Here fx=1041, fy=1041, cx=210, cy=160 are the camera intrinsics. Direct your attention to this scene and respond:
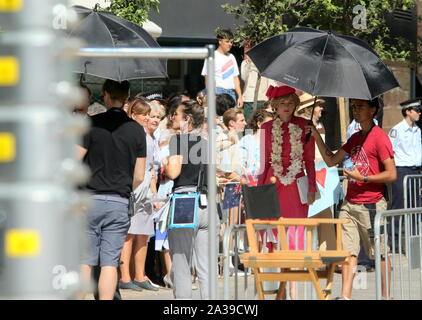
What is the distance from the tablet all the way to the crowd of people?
0.03 metres

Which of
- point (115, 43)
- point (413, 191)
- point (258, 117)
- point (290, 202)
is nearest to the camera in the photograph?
point (290, 202)

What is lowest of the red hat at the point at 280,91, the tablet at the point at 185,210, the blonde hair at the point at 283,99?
the tablet at the point at 185,210

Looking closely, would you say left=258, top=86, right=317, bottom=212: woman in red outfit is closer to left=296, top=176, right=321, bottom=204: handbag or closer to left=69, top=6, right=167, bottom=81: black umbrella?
left=296, top=176, right=321, bottom=204: handbag

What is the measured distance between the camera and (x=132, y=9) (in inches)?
486

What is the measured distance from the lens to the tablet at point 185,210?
8086mm

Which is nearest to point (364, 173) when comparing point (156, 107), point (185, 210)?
point (185, 210)

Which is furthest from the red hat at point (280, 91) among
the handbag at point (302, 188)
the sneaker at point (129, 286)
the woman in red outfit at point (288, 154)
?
the sneaker at point (129, 286)

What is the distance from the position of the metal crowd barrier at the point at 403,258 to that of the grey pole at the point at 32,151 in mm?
5367

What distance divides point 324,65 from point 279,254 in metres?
2.20

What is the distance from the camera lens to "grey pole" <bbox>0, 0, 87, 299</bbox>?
224 cm

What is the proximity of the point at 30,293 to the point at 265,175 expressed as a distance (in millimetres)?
6287

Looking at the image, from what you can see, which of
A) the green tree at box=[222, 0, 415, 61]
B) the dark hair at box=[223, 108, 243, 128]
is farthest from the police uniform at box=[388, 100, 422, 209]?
the dark hair at box=[223, 108, 243, 128]

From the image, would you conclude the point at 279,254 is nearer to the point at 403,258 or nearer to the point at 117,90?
the point at 403,258

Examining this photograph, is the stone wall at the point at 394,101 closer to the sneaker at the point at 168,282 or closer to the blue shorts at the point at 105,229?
the sneaker at the point at 168,282
